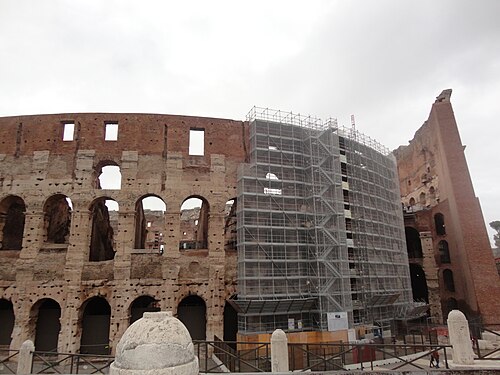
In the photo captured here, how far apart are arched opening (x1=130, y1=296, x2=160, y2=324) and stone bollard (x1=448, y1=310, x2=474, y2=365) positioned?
12276 millimetres

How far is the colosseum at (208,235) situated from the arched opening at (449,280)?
4.16m

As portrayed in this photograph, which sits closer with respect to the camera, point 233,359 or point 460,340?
point 460,340

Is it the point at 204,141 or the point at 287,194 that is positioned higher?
the point at 204,141

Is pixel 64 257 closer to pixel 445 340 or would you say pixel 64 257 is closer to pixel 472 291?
pixel 445 340

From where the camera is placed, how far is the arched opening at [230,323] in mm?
18062

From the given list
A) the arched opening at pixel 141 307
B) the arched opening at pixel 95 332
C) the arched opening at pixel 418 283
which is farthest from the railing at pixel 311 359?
the arched opening at pixel 418 283

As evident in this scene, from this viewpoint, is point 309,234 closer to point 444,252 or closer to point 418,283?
point 444,252

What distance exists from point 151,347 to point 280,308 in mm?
12697

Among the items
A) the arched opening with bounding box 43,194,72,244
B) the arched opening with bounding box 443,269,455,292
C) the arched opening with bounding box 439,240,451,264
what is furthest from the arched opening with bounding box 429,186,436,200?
the arched opening with bounding box 43,194,72,244

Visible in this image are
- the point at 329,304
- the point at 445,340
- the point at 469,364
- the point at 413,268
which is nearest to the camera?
the point at 469,364

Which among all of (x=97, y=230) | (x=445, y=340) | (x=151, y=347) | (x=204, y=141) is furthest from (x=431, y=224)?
(x=151, y=347)

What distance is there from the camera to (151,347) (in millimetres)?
3650

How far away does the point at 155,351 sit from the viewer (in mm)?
→ 3641

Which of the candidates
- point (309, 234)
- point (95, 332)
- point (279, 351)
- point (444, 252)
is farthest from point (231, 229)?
point (444, 252)
